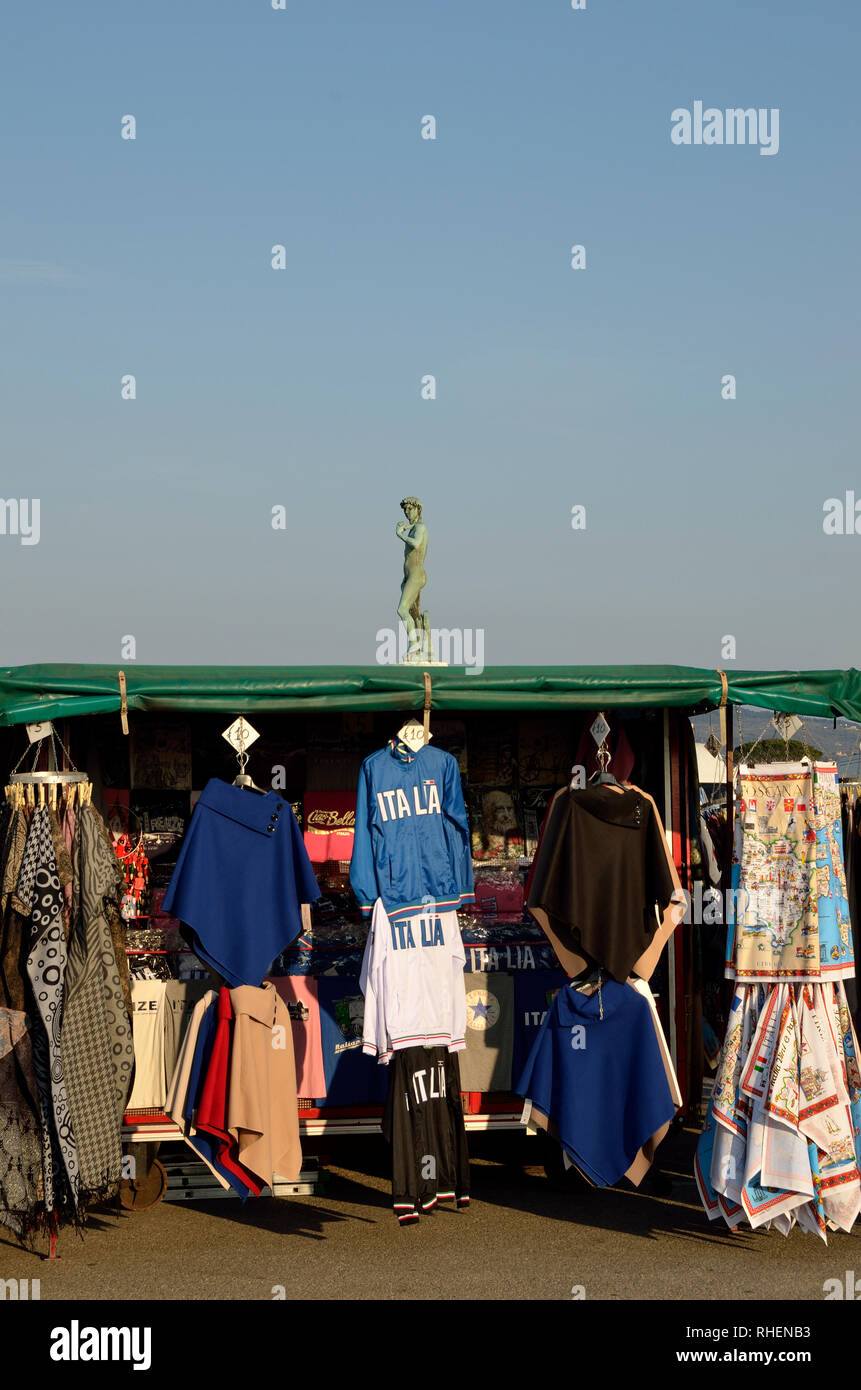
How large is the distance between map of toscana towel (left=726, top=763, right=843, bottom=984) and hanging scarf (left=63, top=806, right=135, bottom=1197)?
2.78 meters

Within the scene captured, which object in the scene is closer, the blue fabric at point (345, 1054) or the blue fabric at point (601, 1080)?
the blue fabric at point (601, 1080)

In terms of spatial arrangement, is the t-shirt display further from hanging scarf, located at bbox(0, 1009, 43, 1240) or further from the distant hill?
hanging scarf, located at bbox(0, 1009, 43, 1240)

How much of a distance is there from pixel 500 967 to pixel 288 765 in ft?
5.24

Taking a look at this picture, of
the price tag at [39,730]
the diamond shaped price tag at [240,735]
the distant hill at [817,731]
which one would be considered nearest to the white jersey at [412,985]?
the diamond shaped price tag at [240,735]

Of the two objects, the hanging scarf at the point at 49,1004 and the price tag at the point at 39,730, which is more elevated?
the price tag at the point at 39,730

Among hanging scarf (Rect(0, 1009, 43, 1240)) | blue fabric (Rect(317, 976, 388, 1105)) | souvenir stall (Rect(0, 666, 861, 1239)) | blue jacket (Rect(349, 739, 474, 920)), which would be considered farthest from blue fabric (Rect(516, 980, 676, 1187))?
hanging scarf (Rect(0, 1009, 43, 1240))

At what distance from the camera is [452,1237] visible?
6309 mm

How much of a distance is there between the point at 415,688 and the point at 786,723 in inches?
72.6

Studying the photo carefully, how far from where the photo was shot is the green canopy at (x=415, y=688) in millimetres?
6328

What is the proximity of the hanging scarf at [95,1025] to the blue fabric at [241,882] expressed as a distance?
1.12 feet

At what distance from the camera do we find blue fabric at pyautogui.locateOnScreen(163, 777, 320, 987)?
21.2 feet

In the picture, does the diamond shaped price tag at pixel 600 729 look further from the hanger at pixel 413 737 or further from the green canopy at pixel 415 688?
the hanger at pixel 413 737

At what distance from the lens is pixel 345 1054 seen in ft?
23.1

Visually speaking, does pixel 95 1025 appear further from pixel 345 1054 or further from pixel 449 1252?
pixel 449 1252
